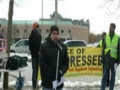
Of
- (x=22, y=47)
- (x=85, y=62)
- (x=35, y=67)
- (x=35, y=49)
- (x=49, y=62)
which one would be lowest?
(x=22, y=47)

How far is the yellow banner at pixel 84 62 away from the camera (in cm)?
1488

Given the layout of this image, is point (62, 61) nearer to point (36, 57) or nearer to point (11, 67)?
point (11, 67)

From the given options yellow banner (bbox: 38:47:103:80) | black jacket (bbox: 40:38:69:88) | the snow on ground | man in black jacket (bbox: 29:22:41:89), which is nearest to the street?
the snow on ground

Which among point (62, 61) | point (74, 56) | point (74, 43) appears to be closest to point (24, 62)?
point (74, 56)

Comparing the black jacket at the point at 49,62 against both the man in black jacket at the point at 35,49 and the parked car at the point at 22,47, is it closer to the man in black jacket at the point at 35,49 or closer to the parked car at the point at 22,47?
the man in black jacket at the point at 35,49

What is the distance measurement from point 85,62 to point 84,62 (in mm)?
43

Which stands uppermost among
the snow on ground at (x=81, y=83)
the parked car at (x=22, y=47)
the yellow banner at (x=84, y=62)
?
the yellow banner at (x=84, y=62)

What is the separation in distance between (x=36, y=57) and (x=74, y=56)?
235 centimetres

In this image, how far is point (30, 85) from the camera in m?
14.0

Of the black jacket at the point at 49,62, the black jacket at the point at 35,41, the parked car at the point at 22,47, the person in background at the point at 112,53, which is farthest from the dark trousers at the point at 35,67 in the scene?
the parked car at the point at 22,47

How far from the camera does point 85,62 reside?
15.1m

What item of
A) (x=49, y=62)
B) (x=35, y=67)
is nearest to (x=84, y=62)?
(x=35, y=67)

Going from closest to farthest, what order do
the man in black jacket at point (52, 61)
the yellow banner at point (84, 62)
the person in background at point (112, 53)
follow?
1. the man in black jacket at point (52, 61)
2. the person in background at point (112, 53)
3. the yellow banner at point (84, 62)

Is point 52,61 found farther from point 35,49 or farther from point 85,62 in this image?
point 85,62
